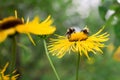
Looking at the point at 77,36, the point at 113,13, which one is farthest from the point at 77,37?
the point at 113,13

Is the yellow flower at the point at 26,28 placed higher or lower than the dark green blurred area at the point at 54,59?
lower

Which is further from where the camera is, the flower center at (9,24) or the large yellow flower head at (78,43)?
the large yellow flower head at (78,43)

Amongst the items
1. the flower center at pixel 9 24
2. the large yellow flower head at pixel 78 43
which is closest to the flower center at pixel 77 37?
→ the large yellow flower head at pixel 78 43

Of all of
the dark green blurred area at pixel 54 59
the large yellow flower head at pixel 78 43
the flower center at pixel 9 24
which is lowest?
the large yellow flower head at pixel 78 43

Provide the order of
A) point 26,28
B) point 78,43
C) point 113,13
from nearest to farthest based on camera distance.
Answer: point 26,28 → point 78,43 → point 113,13

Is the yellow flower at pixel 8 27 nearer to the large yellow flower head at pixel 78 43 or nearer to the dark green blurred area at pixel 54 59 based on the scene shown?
the large yellow flower head at pixel 78 43

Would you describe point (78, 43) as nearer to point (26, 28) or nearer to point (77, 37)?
point (77, 37)

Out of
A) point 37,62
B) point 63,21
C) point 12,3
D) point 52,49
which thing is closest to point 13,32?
point 52,49

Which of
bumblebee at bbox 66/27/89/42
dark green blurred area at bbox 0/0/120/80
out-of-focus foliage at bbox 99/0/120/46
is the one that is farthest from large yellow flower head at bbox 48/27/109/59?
dark green blurred area at bbox 0/0/120/80

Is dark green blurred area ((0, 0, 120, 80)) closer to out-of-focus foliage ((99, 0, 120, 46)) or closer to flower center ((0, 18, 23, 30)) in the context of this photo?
out-of-focus foliage ((99, 0, 120, 46))
